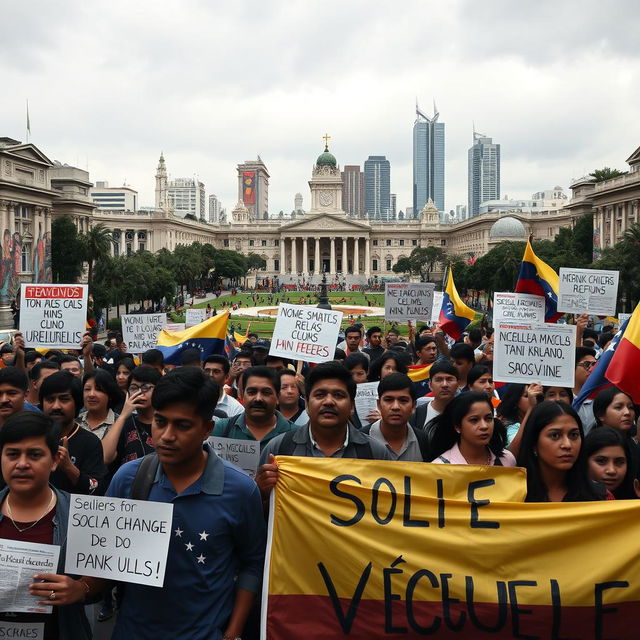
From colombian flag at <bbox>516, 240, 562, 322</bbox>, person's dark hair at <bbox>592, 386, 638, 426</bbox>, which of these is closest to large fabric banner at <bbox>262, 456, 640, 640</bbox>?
person's dark hair at <bbox>592, 386, 638, 426</bbox>

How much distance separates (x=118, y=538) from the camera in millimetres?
3830

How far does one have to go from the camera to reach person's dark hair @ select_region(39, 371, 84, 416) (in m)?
6.08

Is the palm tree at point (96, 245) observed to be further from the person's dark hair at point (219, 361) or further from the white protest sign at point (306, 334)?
the person's dark hair at point (219, 361)

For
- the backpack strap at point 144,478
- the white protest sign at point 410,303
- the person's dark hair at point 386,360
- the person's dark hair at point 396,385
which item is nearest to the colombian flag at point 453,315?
the white protest sign at point 410,303

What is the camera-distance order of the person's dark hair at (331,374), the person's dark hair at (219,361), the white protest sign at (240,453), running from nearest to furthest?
the person's dark hair at (331,374), the white protest sign at (240,453), the person's dark hair at (219,361)

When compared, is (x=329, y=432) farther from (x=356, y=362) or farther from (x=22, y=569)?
(x=356, y=362)

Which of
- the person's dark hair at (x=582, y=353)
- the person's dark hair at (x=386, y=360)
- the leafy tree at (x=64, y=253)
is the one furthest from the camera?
the leafy tree at (x=64, y=253)

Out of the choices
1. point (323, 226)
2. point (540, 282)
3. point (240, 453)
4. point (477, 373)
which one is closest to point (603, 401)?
point (477, 373)

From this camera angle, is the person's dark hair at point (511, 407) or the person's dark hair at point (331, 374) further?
the person's dark hair at point (511, 407)

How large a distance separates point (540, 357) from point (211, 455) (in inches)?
196

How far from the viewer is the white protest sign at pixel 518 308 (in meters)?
12.6

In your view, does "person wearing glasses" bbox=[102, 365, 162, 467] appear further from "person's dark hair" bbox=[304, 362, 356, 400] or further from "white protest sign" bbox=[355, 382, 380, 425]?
"white protest sign" bbox=[355, 382, 380, 425]

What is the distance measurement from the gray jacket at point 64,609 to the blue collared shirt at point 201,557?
23 centimetres

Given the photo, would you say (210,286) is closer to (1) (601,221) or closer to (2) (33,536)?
(1) (601,221)
